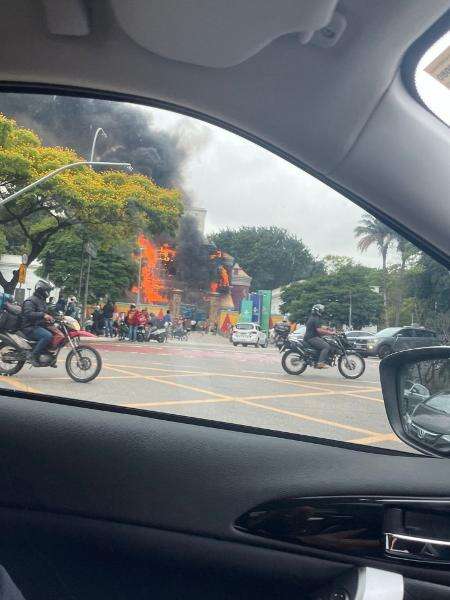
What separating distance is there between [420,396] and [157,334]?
0.90 meters

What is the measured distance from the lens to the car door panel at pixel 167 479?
1.89 m

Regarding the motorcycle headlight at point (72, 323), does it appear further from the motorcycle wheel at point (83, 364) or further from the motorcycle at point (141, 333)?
the motorcycle at point (141, 333)

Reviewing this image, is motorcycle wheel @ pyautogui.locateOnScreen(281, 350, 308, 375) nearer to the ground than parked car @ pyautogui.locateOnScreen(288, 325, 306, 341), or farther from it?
nearer to the ground

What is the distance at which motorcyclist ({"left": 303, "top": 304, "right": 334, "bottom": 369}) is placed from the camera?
1948 millimetres

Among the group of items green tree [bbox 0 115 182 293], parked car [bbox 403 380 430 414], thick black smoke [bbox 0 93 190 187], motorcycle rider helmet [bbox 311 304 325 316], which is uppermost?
thick black smoke [bbox 0 93 190 187]

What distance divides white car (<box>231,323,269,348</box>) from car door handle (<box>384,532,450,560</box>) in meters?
0.69

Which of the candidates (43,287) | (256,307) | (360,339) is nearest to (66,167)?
(43,287)

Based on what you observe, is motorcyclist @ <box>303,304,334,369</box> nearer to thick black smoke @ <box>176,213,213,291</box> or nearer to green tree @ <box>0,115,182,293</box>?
thick black smoke @ <box>176,213,213,291</box>

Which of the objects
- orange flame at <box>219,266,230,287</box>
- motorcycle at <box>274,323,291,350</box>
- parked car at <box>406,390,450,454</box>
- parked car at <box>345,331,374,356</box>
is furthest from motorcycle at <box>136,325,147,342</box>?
parked car at <box>406,390,450,454</box>

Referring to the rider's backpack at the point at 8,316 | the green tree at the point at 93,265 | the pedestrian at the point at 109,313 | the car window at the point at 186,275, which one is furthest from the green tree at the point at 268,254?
the rider's backpack at the point at 8,316

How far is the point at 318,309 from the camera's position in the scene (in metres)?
1.96

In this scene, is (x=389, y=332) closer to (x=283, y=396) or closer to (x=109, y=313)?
(x=283, y=396)

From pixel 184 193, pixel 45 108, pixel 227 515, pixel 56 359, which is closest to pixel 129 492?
pixel 227 515

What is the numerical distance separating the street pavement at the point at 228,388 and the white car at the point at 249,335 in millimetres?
24
